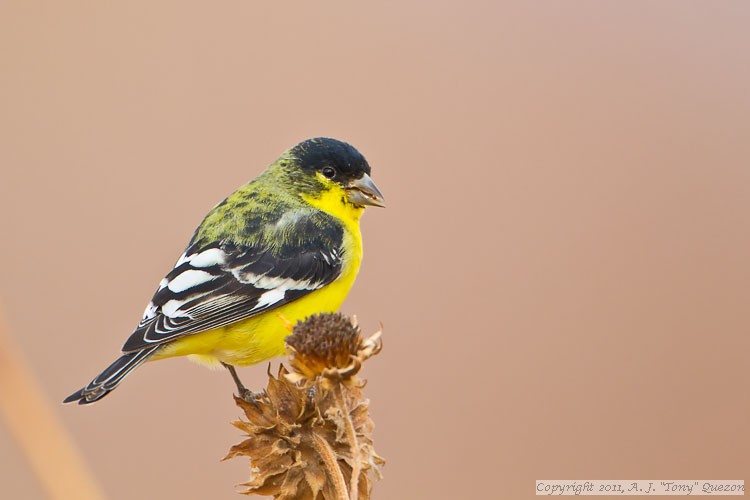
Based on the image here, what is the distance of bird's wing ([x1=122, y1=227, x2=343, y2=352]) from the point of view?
275 cm

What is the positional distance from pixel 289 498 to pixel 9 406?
2.98 ft

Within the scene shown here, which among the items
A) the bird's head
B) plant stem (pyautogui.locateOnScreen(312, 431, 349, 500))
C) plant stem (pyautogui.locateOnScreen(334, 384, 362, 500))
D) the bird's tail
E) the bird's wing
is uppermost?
the bird's head

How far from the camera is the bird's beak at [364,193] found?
350cm

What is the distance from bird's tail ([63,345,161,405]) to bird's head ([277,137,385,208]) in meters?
1.20

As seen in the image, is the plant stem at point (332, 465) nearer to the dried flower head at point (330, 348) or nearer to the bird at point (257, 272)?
the dried flower head at point (330, 348)

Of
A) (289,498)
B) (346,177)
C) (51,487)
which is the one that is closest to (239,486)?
(289,498)

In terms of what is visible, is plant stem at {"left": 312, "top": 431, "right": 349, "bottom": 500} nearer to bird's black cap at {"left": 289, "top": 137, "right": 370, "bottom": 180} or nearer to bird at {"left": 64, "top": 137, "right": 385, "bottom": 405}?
bird at {"left": 64, "top": 137, "right": 385, "bottom": 405}

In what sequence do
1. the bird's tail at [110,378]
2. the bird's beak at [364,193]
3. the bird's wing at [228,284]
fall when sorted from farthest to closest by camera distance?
the bird's beak at [364,193], the bird's wing at [228,284], the bird's tail at [110,378]

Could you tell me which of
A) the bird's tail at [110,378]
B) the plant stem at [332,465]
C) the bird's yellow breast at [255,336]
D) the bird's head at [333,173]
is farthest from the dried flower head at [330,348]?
the bird's head at [333,173]

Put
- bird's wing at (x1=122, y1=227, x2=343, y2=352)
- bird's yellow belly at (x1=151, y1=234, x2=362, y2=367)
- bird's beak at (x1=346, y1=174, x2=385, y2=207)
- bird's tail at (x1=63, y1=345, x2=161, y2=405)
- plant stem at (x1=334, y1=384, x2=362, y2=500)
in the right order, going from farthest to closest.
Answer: bird's beak at (x1=346, y1=174, x2=385, y2=207), bird's yellow belly at (x1=151, y1=234, x2=362, y2=367), bird's wing at (x1=122, y1=227, x2=343, y2=352), bird's tail at (x1=63, y1=345, x2=161, y2=405), plant stem at (x1=334, y1=384, x2=362, y2=500)

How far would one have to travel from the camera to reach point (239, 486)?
5.86 feet

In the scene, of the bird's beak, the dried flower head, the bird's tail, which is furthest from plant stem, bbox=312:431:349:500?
the bird's beak

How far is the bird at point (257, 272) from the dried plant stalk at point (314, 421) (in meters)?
0.72

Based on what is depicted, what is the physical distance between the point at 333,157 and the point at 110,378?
1.54 metres
